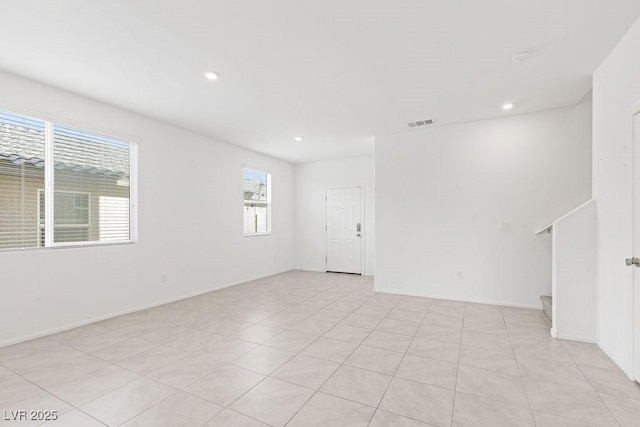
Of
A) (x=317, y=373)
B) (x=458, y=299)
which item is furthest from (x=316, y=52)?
(x=458, y=299)

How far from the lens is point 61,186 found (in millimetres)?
3365

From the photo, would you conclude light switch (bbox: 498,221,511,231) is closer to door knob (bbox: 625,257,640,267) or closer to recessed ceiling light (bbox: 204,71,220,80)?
door knob (bbox: 625,257,640,267)

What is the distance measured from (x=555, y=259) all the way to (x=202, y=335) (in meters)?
3.94

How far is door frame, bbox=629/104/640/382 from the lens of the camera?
2172mm

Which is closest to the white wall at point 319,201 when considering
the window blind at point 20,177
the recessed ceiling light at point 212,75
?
the recessed ceiling light at point 212,75

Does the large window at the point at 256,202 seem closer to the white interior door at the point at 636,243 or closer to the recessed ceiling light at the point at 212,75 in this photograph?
the recessed ceiling light at the point at 212,75

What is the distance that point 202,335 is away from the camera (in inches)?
124

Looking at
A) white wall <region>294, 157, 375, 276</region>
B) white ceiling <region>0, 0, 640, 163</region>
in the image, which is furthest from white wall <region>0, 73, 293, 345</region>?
white wall <region>294, 157, 375, 276</region>

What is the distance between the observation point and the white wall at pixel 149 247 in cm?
303

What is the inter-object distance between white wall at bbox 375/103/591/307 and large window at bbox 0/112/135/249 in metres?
3.98

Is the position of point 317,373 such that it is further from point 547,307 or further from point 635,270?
point 547,307

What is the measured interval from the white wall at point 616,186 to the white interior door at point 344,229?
4338 millimetres

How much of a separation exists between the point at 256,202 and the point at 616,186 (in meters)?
5.64

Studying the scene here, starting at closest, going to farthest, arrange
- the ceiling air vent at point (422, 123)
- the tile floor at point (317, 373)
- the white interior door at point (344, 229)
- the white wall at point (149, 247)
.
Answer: the tile floor at point (317, 373)
the white wall at point (149, 247)
the ceiling air vent at point (422, 123)
the white interior door at point (344, 229)
